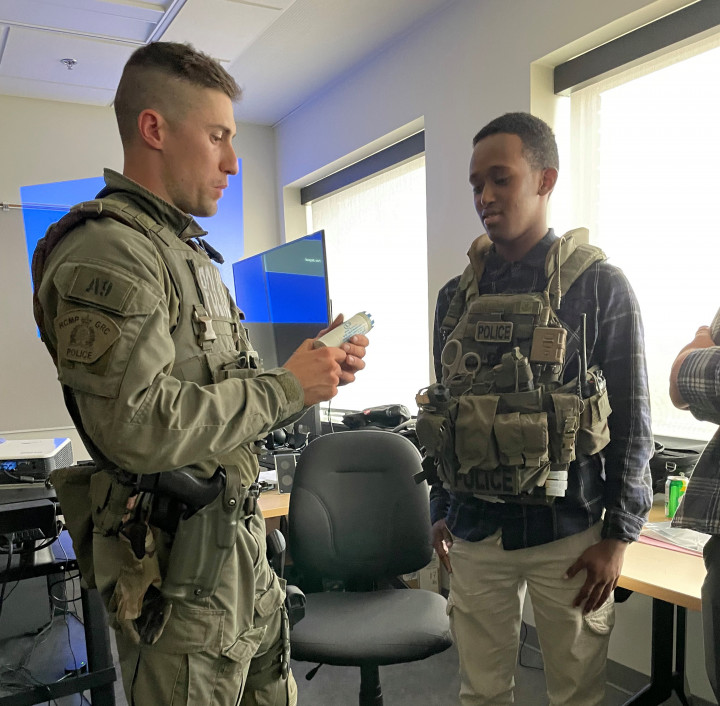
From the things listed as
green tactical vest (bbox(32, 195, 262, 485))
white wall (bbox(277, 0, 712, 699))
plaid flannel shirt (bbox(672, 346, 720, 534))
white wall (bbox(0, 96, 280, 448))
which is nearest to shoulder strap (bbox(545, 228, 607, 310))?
plaid flannel shirt (bbox(672, 346, 720, 534))

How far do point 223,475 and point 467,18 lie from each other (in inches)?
90.2

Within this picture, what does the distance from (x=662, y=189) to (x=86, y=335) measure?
6.22 feet

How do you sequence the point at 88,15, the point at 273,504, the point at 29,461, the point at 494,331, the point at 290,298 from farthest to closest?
the point at 290,298, the point at 88,15, the point at 273,504, the point at 29,461, the point at 494,331

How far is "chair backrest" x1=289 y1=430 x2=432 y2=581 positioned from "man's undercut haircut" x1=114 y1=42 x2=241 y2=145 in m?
1.27

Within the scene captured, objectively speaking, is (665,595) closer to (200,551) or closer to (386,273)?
(200,551)

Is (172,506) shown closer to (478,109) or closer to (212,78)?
(212,78)

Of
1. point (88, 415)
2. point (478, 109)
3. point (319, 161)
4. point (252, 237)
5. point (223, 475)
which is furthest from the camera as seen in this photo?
point (252, 237)

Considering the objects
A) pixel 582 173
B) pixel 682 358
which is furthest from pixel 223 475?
pixel 582 173

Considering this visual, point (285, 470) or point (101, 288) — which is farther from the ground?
point (101, 288)

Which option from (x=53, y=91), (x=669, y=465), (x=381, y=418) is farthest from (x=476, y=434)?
(x=53, y=91)

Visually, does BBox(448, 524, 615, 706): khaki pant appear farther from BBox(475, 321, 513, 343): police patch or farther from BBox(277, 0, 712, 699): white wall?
BBox(277, 0, 712, 699): white wall

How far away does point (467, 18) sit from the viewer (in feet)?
8.07

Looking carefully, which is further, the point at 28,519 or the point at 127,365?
the point at 28,519

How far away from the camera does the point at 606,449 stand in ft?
4.03
